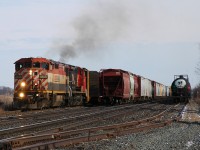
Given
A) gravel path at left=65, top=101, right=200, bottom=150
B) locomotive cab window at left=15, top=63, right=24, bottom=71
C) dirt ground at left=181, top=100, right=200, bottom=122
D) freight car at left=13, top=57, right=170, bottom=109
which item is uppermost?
locomotive cab window at left=15, top=63, right=24, bottom=71

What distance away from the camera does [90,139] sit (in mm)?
10328

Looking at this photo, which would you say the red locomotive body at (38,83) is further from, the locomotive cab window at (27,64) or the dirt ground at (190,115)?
the dirt ground at (190,115)

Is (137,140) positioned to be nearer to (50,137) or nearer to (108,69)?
(50,137)

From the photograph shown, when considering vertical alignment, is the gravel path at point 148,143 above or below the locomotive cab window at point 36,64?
below

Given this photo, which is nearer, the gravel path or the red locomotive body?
the gravel path

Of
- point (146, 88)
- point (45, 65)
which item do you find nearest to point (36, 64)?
point (45, 65)

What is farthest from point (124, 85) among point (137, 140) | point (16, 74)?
point (137, 140)

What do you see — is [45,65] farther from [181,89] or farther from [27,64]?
[181,89]

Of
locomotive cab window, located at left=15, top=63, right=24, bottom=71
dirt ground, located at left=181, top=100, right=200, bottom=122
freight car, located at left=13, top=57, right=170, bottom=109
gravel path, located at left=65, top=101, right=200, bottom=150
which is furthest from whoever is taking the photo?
locomotive cab window, located at left=15, top=63, right=24, bottom=71

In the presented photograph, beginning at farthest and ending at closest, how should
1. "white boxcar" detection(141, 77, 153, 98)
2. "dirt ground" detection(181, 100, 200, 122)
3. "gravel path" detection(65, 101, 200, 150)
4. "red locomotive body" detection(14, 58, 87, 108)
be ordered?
"white boxcar" detection(141, 77, 153, 98)
"red locomotive body" detection(14, 58, 87, 108)
"dirt ground" detection(181, 100, 200, 122)
"gravel path" detection(65, 101, 200, 150)

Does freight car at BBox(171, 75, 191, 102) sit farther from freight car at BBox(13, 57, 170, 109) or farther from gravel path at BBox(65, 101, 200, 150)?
gravel path at BBox(65, 101, 200, 150)

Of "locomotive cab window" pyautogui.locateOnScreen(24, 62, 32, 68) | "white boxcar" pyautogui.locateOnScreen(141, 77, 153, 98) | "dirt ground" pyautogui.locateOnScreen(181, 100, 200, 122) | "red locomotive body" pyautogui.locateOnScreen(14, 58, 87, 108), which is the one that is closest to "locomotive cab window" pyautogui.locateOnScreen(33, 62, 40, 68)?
"red locomotive body" pyautogui.locateOnScreen(14, 58, 87, 108)

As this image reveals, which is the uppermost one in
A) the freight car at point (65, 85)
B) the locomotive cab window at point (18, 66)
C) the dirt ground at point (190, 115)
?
the locomotive cab window at point (18, 66)

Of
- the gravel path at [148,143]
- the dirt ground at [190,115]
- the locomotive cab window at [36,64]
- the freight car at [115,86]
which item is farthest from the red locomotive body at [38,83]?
the gravel path at [148,143]
